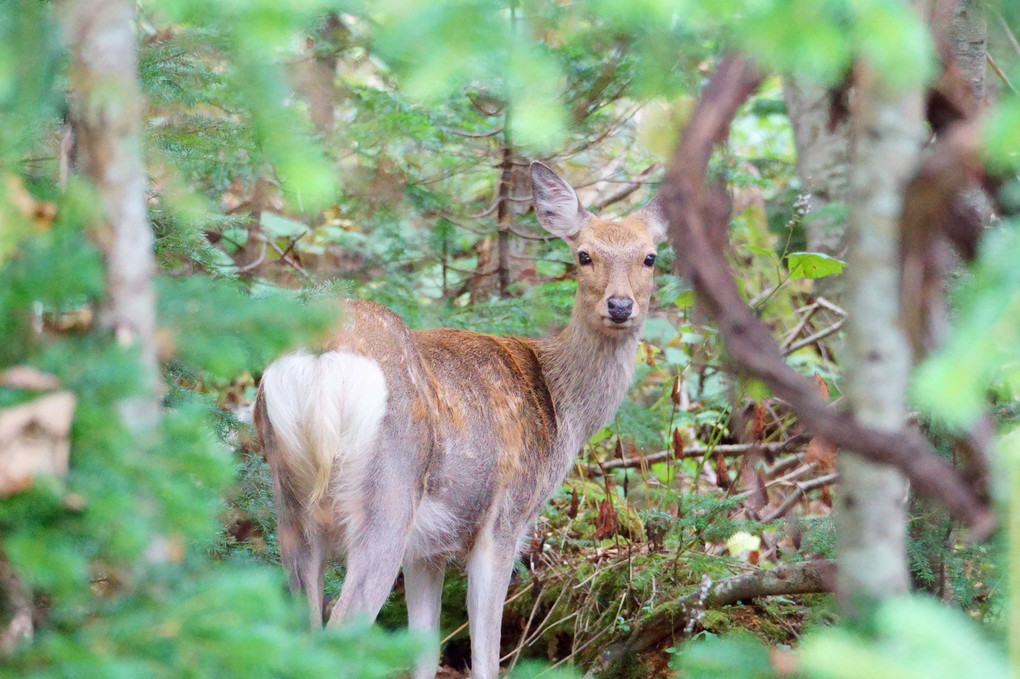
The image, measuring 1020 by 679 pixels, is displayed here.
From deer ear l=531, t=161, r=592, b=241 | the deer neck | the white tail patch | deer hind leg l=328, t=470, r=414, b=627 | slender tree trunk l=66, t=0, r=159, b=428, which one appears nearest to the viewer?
slender tree trunk l=66, t=0, r=159, b=428

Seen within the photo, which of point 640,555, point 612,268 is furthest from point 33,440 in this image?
point 640,555

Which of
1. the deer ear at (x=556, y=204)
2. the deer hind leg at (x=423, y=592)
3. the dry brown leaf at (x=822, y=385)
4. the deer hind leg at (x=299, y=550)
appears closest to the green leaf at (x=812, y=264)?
the dry brown leaf at (x=822, y=385)

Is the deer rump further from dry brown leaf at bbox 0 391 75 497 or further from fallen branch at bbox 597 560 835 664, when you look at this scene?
dry brown leaf at bbox 0 391 75 497

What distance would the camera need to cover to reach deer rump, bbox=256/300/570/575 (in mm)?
4238

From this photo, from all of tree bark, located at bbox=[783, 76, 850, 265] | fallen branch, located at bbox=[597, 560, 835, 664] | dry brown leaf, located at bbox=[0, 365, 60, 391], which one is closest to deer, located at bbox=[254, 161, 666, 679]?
fallen branch, located at bbox=[597, 560, 835, 664]

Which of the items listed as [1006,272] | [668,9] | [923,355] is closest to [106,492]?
[668,9]

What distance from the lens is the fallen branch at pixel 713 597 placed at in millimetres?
4977

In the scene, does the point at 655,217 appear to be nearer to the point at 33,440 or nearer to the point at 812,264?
the point at 812,264

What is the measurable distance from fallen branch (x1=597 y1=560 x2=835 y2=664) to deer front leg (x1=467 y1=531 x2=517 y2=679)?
2.56ft

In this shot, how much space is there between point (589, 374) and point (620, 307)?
531 millimetres

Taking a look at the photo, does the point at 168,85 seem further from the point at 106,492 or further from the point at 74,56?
the point at 106,492

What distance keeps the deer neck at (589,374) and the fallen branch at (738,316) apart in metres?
3.28

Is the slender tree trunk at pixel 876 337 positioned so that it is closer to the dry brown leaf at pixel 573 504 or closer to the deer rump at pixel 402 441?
the deer rump at pixel 402 441

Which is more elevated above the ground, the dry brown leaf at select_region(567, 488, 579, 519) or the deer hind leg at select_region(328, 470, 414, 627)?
the deer hind leg at select_region(328, 470, 414, 627)
